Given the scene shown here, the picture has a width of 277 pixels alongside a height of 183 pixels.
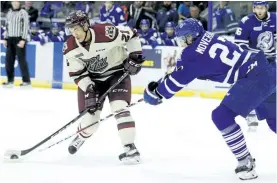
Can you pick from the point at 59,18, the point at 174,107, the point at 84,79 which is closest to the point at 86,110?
the point at 84,79

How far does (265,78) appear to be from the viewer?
130 inches

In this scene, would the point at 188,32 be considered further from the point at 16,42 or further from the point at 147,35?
the point at 16,42

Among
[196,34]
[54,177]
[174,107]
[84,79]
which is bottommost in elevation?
[174,107]

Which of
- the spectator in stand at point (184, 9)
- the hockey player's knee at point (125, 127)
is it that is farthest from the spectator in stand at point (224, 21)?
the hockey player's knee at point (125, 127)

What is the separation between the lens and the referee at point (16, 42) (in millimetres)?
7605

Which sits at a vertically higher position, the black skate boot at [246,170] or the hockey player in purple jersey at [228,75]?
the hockey player in purple jersey at [228,75]

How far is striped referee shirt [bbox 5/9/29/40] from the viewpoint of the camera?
7.71 meters

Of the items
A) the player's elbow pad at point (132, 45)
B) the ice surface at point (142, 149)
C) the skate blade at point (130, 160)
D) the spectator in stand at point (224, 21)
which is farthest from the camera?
the spectator in stand at point (224, 21)

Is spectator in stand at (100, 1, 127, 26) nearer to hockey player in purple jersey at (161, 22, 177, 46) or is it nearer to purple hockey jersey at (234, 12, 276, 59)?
hockey player in purple jersey at (161, 22, 177, 46)

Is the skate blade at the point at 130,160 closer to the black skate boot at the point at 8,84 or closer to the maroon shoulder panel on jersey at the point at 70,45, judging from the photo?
the maroon shoulder panel on jersey at the point at 70,45

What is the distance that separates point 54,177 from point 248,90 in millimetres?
1095

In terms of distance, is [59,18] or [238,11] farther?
[59,18]

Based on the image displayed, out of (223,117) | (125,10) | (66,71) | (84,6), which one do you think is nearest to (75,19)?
(223,117)

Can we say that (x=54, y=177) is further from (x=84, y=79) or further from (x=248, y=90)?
(x=248, y=90)
